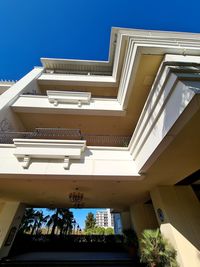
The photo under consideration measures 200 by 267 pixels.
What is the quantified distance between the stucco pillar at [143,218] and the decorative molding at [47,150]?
6341 millimetres

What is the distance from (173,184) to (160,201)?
3.18ft

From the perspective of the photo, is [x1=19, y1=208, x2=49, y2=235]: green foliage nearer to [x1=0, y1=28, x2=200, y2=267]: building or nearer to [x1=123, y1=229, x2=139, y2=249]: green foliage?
[x1=0, y1=28, x2=200, y2=267]: building

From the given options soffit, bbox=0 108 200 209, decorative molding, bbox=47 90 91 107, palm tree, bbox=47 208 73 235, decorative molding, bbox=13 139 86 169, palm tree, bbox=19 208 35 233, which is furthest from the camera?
palm tree, bbox=47 208 73 235

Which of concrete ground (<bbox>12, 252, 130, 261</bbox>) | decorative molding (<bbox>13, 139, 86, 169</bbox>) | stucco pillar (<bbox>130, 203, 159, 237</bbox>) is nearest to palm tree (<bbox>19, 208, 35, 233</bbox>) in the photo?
concrete ground (<bbox>12, 252, 130, 261</bbox>)

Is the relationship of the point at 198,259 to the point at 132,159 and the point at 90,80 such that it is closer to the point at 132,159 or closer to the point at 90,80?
the point at 132,159

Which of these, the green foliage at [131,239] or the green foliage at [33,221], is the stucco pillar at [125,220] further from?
the green foliage at [33,221]

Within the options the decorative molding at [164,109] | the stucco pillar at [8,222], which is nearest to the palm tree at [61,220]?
the stucco pillar at [8,222]

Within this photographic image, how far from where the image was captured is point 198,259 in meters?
5.39

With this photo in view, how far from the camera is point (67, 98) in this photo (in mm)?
8781

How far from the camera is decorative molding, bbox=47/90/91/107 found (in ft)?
28.4

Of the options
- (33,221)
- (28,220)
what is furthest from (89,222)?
(28,220)

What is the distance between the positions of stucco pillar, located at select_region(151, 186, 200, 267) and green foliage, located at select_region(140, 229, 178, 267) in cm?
20

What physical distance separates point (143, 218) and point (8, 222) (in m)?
7.74

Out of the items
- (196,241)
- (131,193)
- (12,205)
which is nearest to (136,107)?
(131,193)
